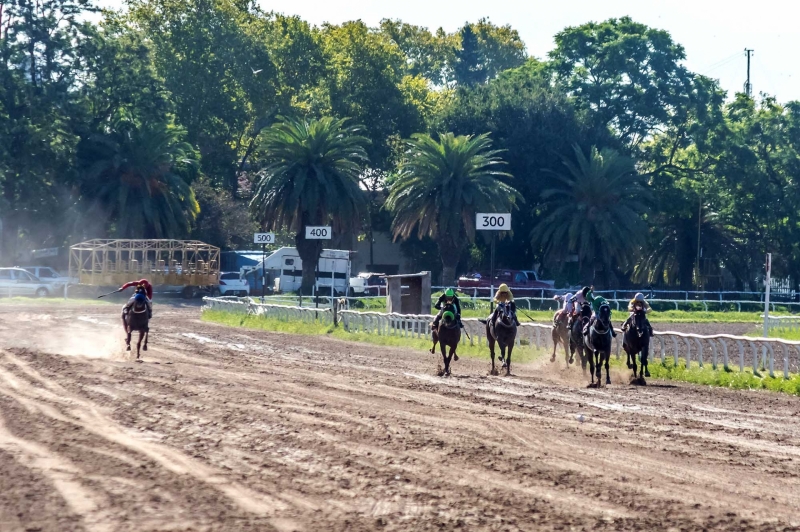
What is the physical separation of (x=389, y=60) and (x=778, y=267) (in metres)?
31.0

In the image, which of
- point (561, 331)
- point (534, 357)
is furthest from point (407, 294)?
point (561, 331)

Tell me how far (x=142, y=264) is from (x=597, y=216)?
23591mm

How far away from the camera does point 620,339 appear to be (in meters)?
25.4

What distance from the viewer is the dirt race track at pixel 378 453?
27.3ft

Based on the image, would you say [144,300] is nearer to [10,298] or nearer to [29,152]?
[10,298]

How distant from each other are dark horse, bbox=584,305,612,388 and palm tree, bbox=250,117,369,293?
37212mm

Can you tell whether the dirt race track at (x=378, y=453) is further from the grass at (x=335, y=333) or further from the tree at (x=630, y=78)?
the tree at (x=630, y=78)

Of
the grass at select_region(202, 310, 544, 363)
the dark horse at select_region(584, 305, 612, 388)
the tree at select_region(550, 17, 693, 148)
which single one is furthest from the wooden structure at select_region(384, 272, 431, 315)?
the tree at select_region(550, 17, 693, 148)

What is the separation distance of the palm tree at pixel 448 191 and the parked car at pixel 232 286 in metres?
9.74

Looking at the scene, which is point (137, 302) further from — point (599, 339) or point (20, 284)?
point (20, 284)

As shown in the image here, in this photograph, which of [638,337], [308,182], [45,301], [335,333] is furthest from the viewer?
[308,182]

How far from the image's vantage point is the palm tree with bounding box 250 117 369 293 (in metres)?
56.8

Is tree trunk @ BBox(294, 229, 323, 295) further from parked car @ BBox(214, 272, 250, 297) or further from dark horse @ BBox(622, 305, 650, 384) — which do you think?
dark horse @ BBox(622, 305, 650, 384)

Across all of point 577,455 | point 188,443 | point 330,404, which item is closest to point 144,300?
point 330,404
